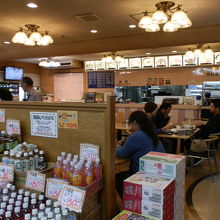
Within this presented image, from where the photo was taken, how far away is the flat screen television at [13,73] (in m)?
9.51

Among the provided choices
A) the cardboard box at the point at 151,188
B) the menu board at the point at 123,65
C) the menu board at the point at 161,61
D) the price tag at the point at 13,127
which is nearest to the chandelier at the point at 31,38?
the price tag at the point at 13,127

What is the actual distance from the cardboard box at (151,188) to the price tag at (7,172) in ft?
2.29

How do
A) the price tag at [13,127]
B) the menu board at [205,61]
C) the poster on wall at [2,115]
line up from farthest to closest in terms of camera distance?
1. the menu board at [205,61]
2. the poster on wall at [2,115]
3. the price tag at [13,127]

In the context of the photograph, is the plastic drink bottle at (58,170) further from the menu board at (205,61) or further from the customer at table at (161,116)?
the menu board at (205,61)

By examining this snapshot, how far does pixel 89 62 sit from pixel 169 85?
133 inches

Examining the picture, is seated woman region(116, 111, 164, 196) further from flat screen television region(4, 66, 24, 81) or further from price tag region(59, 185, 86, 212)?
flat screen television region(4, 66, 24, 81)

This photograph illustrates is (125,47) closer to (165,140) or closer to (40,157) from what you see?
(165,140)

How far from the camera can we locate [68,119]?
1616mm

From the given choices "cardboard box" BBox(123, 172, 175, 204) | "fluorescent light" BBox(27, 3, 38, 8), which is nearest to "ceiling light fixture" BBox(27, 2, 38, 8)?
"fluorescent light" BBox(27, 3, 38, 8)

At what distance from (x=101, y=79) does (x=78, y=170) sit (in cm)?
878

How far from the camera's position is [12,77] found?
383 inches

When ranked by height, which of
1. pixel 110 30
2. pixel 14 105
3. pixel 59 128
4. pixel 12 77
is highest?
pixel 110 30

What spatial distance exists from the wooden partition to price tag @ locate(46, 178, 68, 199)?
28 cm

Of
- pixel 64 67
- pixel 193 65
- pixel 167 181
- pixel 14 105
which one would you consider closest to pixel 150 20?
pixel 14 105
